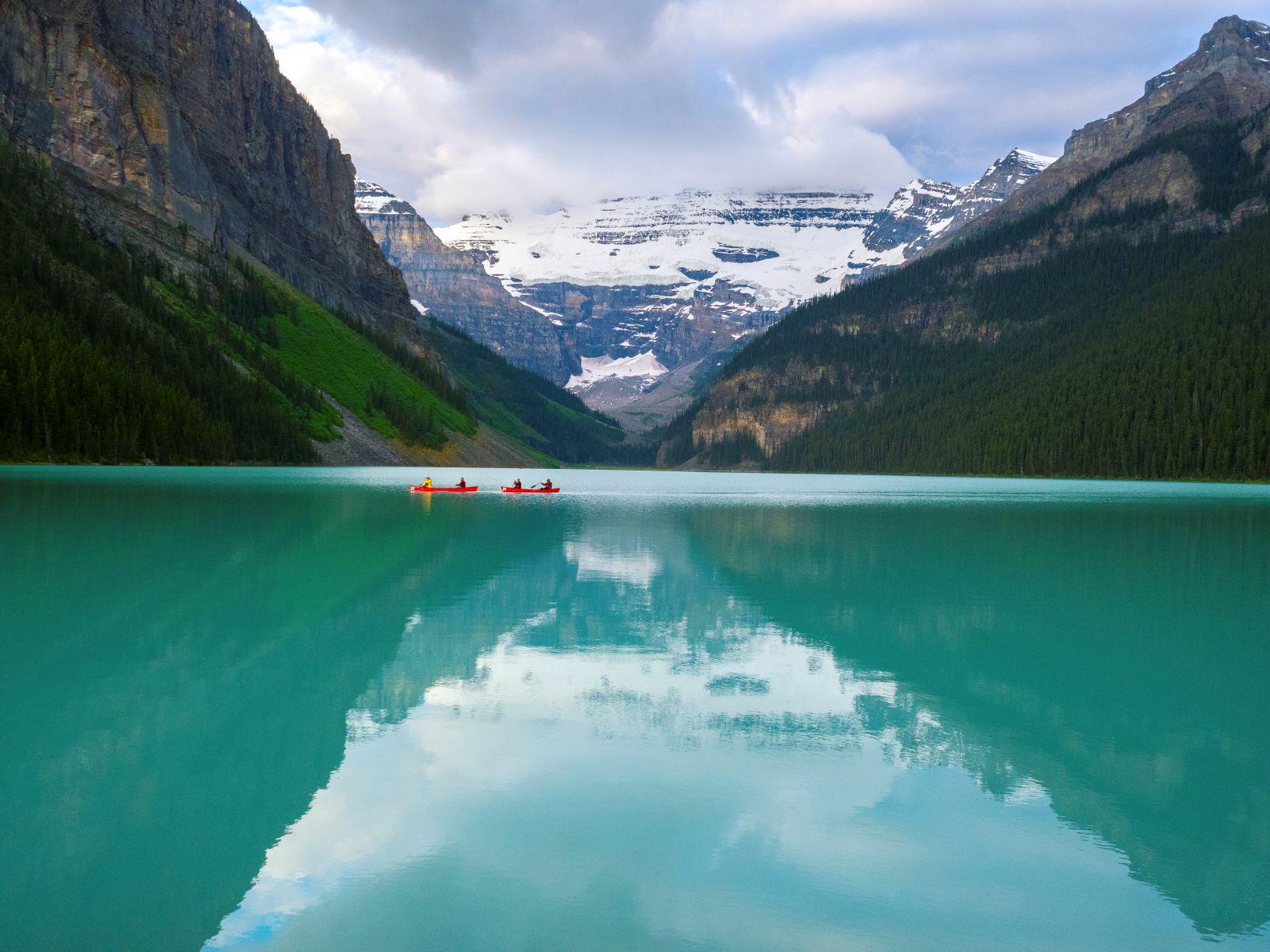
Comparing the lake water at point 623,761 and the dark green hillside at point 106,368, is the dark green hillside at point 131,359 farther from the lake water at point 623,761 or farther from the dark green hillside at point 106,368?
the lake water at point 623,761

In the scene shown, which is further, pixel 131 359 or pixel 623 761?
pixel 131 359

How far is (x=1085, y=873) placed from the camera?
32.3 feet

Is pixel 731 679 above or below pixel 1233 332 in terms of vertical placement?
below

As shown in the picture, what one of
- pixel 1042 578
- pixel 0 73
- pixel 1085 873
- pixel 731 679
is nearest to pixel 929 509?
pixel 1042 578

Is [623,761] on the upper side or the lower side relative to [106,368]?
lower

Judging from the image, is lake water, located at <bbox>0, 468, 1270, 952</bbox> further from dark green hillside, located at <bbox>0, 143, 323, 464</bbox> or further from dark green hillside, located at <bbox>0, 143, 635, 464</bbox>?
dark green hillside, located at <bbox>0, 143, 635, 464</bbox>

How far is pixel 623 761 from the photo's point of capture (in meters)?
13.2

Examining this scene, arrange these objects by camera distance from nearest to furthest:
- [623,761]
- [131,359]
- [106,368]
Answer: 1. [623,761]
2. [106,368]
3. [131,359]

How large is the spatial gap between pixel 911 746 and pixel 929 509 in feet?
202

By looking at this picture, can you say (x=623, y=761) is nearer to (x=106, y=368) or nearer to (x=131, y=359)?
(x=106, y=368)

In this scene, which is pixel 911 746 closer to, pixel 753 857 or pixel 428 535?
pixel 753 857

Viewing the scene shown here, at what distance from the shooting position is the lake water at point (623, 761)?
8891mm

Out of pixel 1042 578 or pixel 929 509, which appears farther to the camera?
pixel 929 509

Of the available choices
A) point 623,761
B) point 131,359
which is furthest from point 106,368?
point 623,761
